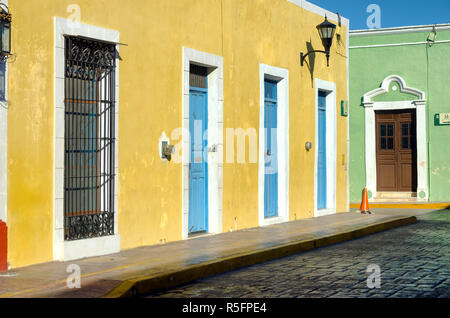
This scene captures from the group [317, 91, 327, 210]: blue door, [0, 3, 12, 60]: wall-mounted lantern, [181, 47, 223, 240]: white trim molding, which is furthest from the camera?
[317, 91, 327, 210]: blue door

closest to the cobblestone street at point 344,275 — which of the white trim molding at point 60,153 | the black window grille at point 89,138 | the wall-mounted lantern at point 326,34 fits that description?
the white trim molding at point 60,153

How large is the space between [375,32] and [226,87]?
11423mm

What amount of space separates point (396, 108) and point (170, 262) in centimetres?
1512

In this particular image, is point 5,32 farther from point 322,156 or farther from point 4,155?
point 322,156

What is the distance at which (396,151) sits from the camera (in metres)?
22.4

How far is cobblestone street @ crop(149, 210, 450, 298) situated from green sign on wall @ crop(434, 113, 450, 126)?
33.7 feet

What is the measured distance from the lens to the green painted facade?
21797 mm

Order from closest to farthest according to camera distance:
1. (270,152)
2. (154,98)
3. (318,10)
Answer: (154,98)
(270,152)
(318,10)

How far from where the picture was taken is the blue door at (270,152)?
560 inches

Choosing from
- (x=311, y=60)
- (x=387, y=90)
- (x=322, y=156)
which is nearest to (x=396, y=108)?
(x=387, y=90)

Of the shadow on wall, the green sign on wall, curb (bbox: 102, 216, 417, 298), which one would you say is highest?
the shadow on wall

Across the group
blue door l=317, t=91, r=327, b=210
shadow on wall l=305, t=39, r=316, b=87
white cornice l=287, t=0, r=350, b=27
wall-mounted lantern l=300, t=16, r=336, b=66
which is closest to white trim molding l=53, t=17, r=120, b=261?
white cornice l=287, t=0, r=350, b=27

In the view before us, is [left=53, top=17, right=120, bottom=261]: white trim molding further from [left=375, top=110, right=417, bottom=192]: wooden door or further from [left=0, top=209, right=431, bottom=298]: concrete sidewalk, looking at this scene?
[left=375, top=110, right=417, bottom=192]: wooden door

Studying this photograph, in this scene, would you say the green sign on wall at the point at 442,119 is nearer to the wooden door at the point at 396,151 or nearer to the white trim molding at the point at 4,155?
the wooden door at the point at 396,151
